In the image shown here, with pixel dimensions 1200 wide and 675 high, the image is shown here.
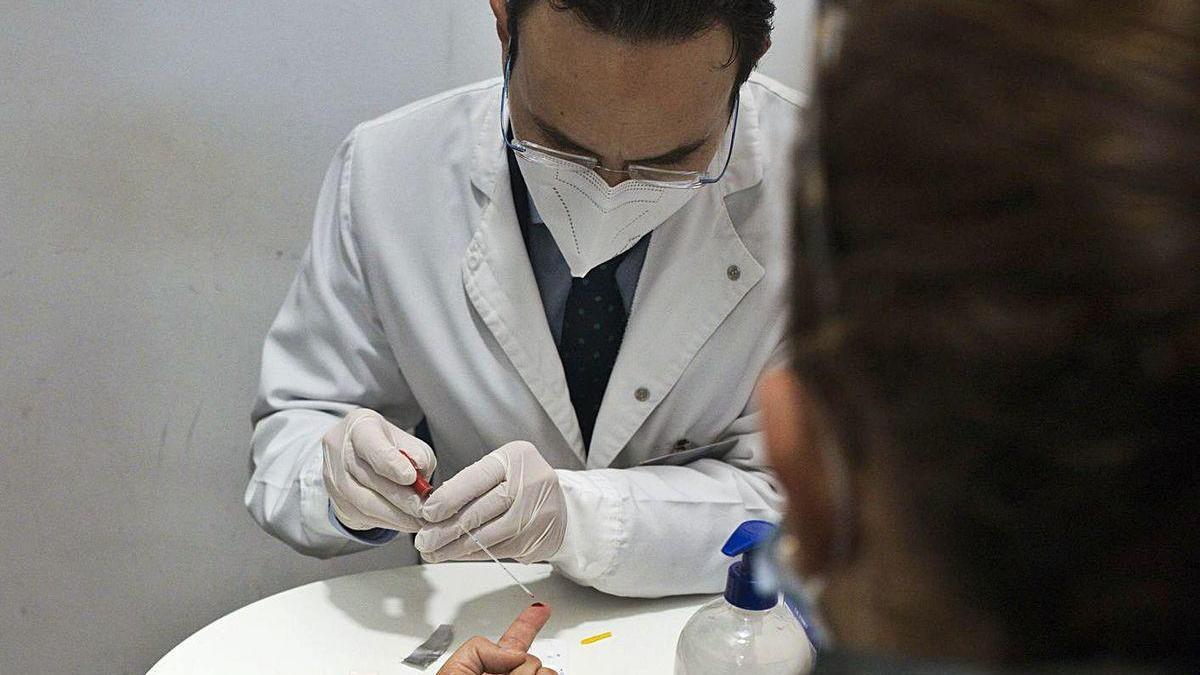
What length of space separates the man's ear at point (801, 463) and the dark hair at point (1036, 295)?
41 mm

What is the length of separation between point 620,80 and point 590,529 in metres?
0.48

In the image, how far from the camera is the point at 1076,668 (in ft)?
1.22

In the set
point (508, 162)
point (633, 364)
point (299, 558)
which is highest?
point (508, 162)

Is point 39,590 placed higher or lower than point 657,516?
lower

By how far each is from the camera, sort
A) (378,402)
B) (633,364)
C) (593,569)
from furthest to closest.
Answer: (378,402) → (633,364) → (593,569)

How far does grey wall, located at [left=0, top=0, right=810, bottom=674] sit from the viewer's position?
1735mm

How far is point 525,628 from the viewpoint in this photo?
114 centimetres

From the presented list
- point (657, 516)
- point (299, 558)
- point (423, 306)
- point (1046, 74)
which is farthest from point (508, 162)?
point (1046, 74)

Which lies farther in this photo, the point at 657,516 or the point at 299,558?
the point at 299,558

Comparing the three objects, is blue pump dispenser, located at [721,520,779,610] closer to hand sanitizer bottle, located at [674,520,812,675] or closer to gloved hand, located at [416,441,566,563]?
hand sanitizer bottle, located at [674,520,812,675]

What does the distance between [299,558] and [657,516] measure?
992mm

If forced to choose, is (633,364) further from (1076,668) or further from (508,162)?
(1076,668)

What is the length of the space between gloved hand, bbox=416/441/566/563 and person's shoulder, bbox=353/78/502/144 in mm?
474

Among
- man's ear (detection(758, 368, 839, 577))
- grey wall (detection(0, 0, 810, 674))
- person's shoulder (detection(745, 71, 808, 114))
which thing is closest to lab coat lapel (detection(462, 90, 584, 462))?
person's shoulder (detection(745, 71, 808, 114))
